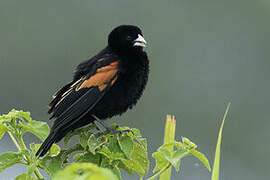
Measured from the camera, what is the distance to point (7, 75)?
4590mm

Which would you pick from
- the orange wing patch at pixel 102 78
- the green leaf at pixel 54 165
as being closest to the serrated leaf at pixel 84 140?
the green leaf at pixel 54 165

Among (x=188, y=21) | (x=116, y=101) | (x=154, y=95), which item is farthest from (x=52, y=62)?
(x=116, y=101)

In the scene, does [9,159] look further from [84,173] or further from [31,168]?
[84,173]

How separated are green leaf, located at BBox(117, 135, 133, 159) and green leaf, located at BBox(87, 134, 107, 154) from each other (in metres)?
0.04

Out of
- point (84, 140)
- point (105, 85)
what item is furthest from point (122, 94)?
point (84, 140)

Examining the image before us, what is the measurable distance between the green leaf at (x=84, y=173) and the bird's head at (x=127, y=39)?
1479 mm

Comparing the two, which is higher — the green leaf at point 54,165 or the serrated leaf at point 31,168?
the green leaf at point 54,165

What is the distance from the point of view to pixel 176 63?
506 centimetres

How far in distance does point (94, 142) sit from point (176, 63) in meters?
3.72

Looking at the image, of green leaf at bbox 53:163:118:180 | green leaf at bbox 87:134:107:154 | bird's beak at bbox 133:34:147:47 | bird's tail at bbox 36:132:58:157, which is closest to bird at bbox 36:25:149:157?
bird's beak at bbox 133:34:147:47

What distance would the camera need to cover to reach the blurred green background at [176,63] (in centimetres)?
442

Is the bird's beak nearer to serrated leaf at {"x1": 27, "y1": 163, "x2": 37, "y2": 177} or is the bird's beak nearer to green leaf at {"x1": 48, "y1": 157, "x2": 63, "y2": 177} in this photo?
green leaf at {"x1": 48, "y1": 157, "x2": 63, "y2": 177}

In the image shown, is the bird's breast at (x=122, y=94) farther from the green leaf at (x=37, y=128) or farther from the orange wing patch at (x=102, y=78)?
the green leaf at (x=37, y=128)

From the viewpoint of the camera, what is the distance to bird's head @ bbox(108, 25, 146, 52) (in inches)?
86.3
